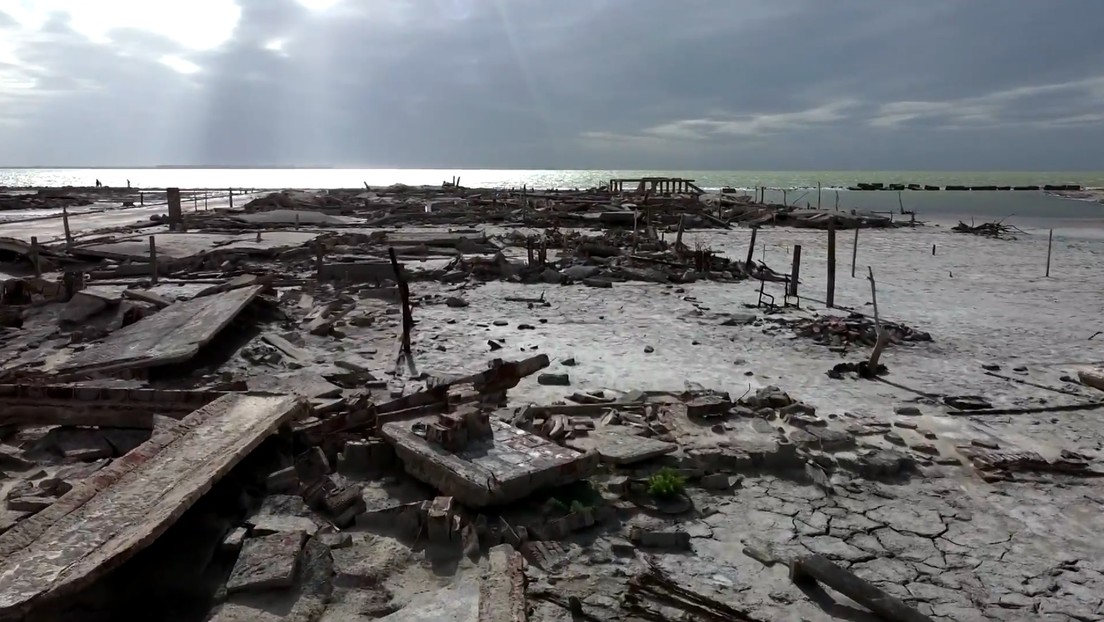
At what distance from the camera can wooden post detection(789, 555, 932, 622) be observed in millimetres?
3621

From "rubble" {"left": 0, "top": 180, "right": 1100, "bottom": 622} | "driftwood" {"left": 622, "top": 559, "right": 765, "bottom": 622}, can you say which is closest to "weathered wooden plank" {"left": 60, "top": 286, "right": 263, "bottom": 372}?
"rubble" {"left": 0, "top": 180, "right": 1100, "bottom": 622}

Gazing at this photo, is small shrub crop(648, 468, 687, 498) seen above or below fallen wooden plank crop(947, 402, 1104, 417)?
above

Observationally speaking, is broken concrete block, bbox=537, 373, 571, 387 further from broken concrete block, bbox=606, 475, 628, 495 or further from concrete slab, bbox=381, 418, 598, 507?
broken concrete block, bbox=606, 475, 628, 495

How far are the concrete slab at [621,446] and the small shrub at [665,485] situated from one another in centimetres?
40

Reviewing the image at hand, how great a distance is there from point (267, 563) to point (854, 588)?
3357mm

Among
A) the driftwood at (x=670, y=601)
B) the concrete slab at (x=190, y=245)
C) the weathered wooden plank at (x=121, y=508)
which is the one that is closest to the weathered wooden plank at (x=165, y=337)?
the weathered wooden plank at (x=121, y=508)

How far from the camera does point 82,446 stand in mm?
5570

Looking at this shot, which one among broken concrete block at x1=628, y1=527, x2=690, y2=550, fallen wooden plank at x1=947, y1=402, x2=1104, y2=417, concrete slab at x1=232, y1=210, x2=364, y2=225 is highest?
concrete slab at x1=232, y1=210, x2=364, y2=225

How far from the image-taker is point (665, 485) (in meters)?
5.03

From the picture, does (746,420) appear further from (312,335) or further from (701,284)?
(701,284)

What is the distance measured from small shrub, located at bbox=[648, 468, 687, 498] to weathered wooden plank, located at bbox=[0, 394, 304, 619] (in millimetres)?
2924

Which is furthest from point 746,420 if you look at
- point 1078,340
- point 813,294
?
point 813,294

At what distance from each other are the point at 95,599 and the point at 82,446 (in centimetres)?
261

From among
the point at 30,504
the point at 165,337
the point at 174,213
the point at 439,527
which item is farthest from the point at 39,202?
the point at 439,527
